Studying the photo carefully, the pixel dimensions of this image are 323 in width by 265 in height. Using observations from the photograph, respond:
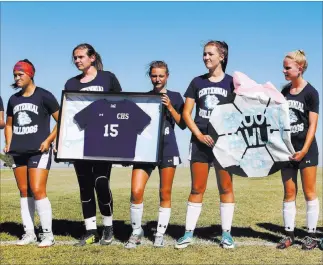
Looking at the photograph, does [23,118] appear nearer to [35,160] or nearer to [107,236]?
[35,160]

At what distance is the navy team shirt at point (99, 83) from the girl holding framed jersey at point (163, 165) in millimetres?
541

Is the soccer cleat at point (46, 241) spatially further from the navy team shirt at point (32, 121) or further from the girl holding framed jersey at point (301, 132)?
the girl holding framed jersey at point (301, 132)

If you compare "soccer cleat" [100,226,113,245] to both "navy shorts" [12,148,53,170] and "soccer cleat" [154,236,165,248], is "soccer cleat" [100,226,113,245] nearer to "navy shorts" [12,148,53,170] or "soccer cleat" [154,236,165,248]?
"soccer cleat" [154,236,165,248]

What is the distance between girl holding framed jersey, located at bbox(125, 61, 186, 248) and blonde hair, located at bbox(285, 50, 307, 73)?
5.14ft

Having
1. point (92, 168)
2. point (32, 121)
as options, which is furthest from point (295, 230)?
point (32, 121)

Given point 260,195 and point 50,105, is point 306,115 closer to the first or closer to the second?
point 50,105

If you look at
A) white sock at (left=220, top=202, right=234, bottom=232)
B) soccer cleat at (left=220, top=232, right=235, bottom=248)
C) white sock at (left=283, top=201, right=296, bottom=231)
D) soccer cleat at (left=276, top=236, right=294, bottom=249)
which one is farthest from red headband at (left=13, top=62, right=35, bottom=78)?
soccer cleat at (left=276, top=236, right=294, bottom=249)

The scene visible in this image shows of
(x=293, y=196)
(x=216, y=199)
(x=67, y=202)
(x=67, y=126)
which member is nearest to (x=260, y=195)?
Answer: (x=216, y=199)

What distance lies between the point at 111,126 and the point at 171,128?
31.8 inches

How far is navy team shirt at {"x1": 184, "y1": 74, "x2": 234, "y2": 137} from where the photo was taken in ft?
20.4

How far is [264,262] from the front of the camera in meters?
5.68

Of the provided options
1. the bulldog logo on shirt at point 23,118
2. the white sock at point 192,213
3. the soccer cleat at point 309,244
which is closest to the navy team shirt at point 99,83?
the bulldog logo on shirt at point 23,118

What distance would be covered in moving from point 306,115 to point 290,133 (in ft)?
1.12

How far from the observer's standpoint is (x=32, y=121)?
6.60 metres
